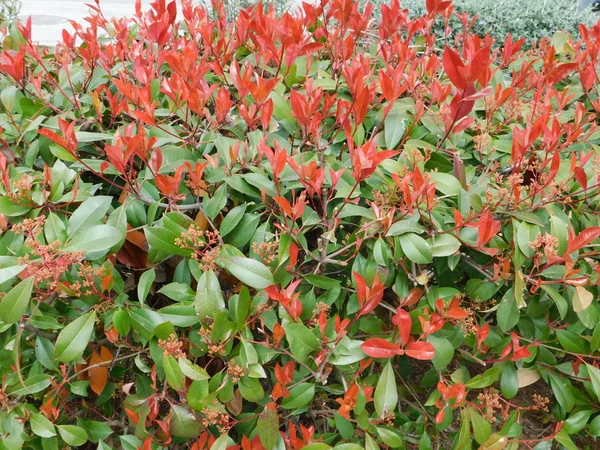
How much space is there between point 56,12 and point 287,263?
9.76 meters

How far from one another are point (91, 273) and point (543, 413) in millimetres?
1429

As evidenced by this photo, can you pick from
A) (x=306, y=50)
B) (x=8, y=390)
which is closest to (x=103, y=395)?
(x=8, y=390)

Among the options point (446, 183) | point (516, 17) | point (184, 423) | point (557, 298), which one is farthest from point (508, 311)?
point (516, 17)

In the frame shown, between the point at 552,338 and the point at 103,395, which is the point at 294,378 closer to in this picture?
the point at 103,395

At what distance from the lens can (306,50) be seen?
1.57 meters

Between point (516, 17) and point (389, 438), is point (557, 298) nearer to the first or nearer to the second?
point (389, 438)

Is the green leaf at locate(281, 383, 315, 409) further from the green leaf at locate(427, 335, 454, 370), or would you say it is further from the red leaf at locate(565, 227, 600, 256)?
the red leaf at locate(565, 227, 600, 256)

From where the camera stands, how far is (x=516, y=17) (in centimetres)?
561

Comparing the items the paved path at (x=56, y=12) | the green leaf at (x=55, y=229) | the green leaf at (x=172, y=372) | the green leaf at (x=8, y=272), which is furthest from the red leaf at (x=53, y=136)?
the paved path at (x=56, y=12)

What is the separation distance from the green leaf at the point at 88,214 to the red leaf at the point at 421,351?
0.70m

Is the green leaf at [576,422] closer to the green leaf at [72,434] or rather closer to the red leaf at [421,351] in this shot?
the red leaf at [421,351]

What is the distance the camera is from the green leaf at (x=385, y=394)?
1.17 meters

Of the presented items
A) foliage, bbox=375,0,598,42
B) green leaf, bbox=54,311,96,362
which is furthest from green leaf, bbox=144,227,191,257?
foliage, bbox=375,0,598,42

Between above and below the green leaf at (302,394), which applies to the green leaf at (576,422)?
below
